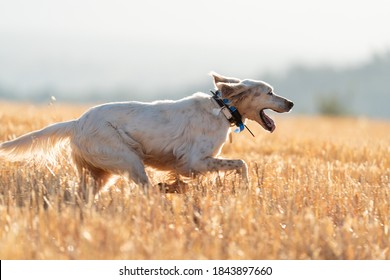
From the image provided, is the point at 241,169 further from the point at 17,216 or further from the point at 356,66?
the point at 356,66

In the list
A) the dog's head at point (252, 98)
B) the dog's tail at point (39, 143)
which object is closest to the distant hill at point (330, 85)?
the dog's head at point (252, 98)

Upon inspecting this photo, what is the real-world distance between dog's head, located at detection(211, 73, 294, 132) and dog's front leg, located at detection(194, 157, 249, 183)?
0.53m

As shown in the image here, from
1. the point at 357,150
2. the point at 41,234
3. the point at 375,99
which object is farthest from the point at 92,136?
the point at 375,99

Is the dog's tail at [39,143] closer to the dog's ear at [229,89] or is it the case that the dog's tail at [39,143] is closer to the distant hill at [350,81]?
the dog's ear at [229,89]

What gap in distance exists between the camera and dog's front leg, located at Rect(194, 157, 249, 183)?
6785mm

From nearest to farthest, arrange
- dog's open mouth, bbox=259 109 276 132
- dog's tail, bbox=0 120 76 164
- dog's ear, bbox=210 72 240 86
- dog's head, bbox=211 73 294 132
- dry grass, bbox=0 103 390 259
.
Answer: dry grass, bbox=0 103 390 259
dog's tail, bbox=0 120 76 164
dog's head, bbox=211 73 294 132
dog's open mouth, bbox=259 109 276 132
dog's ear, bbox=210 72 240 86

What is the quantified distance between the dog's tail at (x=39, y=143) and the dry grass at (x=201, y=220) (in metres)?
0.17

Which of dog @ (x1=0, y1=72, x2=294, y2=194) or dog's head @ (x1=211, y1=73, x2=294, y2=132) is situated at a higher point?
dog's head @ (x1=211, y1=73, x2=294, y2=132)

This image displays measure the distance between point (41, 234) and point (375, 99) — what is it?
4337 inches

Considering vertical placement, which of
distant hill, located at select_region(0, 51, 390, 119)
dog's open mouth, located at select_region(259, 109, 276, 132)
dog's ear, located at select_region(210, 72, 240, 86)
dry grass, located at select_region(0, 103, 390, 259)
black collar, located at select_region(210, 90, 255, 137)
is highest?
dog's ear, located at select_region(210, 72, 240, 86)

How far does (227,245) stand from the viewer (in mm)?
4875

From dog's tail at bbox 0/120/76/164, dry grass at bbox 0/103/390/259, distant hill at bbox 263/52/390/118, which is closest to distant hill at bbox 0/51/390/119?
distant hill at bbox 263/52/390/118

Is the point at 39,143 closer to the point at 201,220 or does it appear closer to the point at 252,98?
the point at 252,98

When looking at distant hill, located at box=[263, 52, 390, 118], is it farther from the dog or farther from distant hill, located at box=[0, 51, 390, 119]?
the dog
